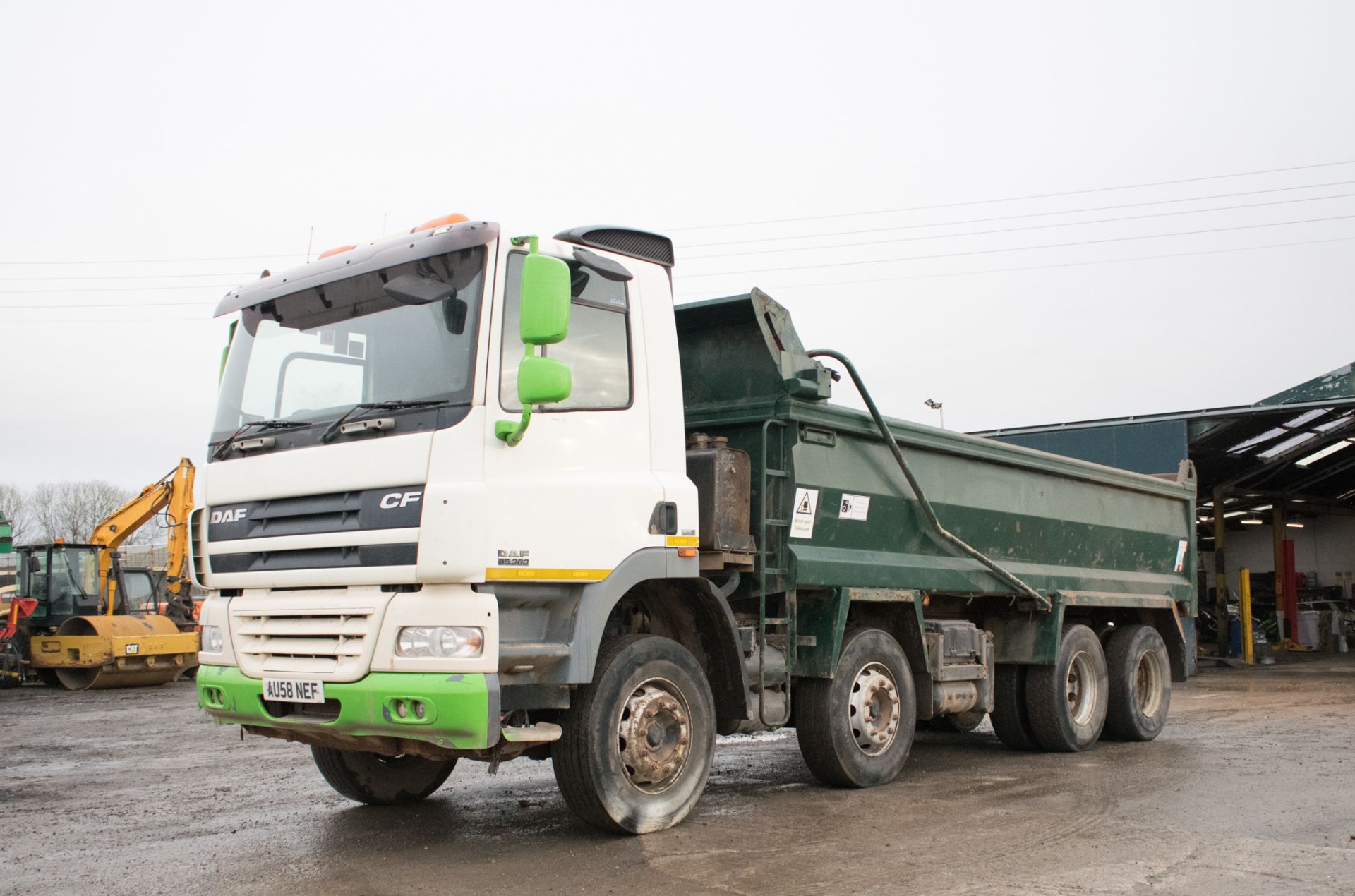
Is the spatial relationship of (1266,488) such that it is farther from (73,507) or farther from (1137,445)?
(73,507)

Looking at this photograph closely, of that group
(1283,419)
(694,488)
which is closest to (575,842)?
(694,488)

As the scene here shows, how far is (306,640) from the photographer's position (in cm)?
585

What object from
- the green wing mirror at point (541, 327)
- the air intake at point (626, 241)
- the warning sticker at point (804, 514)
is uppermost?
the air intake at point (626, 241)

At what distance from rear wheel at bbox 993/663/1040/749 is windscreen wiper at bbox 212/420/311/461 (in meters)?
6.10

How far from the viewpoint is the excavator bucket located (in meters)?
19.4

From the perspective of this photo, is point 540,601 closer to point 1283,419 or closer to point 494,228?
point 494,228

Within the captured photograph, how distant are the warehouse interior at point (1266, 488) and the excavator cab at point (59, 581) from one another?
15.8 meters

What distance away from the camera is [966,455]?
29.2 feet

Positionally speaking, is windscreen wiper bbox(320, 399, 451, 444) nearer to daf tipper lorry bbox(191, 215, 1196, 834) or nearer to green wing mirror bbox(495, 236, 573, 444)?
daf tipper lorry bbox(191, 215, 1196, 834)

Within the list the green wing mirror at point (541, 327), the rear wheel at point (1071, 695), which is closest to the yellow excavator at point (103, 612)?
the rear wheel at point (1071, 695)

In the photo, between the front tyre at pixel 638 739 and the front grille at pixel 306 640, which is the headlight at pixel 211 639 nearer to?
the front grille at pixel 306 640

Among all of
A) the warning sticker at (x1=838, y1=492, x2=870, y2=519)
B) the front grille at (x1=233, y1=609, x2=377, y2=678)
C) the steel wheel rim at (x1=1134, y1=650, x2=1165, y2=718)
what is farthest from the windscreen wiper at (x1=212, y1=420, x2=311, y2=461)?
Result: the steel wheel rim at (x1=1134, y1=650, x2=1165, y2=718)

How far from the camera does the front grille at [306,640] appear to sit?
5594 mm

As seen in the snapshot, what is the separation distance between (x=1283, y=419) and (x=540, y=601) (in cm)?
1920
